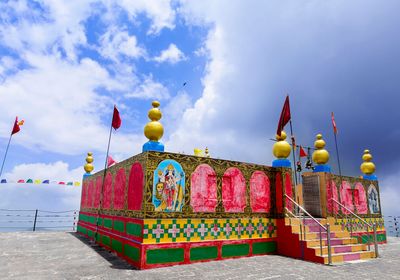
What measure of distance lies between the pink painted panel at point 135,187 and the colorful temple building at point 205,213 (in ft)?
0.09

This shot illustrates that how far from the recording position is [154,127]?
29.9 feet

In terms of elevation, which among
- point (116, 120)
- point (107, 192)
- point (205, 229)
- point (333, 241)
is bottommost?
point (333, 241)

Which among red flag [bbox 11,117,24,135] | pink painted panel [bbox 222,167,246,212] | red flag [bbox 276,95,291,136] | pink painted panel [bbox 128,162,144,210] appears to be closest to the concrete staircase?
pink painted panel [bbox 222,167,246,212]

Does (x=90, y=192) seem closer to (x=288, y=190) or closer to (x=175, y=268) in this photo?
(x=175, y=268)

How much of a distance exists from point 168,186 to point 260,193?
3689 mm

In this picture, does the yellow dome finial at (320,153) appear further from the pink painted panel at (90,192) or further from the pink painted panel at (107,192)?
the pink painted panel at (90,192)

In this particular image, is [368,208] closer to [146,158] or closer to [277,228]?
Result: [277,228]

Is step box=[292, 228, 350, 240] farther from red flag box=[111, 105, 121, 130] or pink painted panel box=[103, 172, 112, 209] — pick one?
red flag box=[111, 105, 121, 130]

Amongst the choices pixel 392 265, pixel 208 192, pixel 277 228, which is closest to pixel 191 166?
pixel 208 192

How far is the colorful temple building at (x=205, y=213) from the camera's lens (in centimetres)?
804

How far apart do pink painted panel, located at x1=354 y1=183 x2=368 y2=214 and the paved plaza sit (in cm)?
480

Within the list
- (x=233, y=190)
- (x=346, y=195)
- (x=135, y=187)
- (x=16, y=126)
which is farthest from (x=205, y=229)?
(x=16, y=126)

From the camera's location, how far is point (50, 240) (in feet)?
40.2

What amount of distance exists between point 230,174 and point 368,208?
31.7 ft
